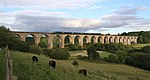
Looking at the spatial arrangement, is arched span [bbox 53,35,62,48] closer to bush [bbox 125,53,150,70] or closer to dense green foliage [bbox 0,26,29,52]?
bush [bbox 125,53,150,70]

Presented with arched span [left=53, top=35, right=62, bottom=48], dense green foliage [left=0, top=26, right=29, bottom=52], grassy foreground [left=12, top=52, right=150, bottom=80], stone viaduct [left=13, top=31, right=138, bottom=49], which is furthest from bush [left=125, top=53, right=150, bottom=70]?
arched span [left=53, top=35, right=62, bottom=48]

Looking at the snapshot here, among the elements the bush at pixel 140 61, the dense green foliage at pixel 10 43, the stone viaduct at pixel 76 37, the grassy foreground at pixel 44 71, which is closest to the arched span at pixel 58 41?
the stone viaduct at pixel 76 37

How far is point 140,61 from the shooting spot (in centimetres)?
6819

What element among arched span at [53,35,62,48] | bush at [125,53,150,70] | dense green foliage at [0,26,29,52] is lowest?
bush at [125,53,150,70]

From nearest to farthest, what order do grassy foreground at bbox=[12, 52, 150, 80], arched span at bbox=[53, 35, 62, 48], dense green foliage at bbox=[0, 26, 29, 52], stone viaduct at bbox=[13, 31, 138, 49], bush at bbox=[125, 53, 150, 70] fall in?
grassy foreground at bbox=[12, 52, 150, 80] < dense green foliage at bbox=[0, 26, 29, 52] < bush at bbox=[125, 53, 150, 70] < stone viaduct at bbox=[13, 31, 138, 49] < arched span at bbox=[53, 35, 62, 48]

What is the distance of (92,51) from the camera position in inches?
3356

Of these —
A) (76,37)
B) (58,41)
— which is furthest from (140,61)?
(58,41)

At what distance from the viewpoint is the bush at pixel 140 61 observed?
218 feet

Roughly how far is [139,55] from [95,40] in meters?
58.6

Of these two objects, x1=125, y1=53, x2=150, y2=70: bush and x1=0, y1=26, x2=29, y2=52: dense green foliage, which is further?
x1=125, y1=53, x2=150, y2=70: bush

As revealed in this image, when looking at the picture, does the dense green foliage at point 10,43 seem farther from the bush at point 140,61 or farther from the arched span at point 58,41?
the arched span at point 58,41

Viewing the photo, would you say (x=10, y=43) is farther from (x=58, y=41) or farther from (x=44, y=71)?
(x=58, y=41)

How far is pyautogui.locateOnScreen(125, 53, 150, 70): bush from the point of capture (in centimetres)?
6656

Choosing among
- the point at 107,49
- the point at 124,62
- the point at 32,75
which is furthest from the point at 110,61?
the point at 32,75
